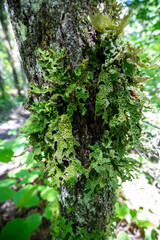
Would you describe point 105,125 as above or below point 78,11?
below

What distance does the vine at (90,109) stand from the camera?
0.69m

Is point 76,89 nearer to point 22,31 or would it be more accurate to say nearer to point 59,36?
point 59,36

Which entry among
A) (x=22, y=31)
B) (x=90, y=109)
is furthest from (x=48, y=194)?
(x=22, y=31)

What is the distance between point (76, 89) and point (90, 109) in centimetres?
16

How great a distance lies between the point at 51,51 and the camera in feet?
2.37

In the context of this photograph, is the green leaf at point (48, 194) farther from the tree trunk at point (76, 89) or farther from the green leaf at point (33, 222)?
the tree trunk at point (76, 89)

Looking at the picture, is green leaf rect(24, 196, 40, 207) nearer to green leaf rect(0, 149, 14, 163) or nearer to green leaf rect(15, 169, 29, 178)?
green leaf rect(15, 169, 29, 178)

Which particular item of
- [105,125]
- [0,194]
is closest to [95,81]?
[105,125]

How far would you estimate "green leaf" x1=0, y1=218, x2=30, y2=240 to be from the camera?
132 centimetres

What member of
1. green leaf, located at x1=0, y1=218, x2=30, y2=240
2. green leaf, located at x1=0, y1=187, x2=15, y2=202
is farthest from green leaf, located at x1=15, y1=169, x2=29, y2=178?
green leaf, located at x1=0, y1=218, x2=30, y2=240

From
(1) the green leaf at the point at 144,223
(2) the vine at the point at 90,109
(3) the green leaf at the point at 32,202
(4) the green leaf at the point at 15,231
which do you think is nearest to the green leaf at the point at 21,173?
(3) the green leaf at the point at 32,202

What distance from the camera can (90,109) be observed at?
788mm

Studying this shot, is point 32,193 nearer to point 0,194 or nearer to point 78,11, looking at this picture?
point 0,194

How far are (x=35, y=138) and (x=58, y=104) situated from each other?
292mm
